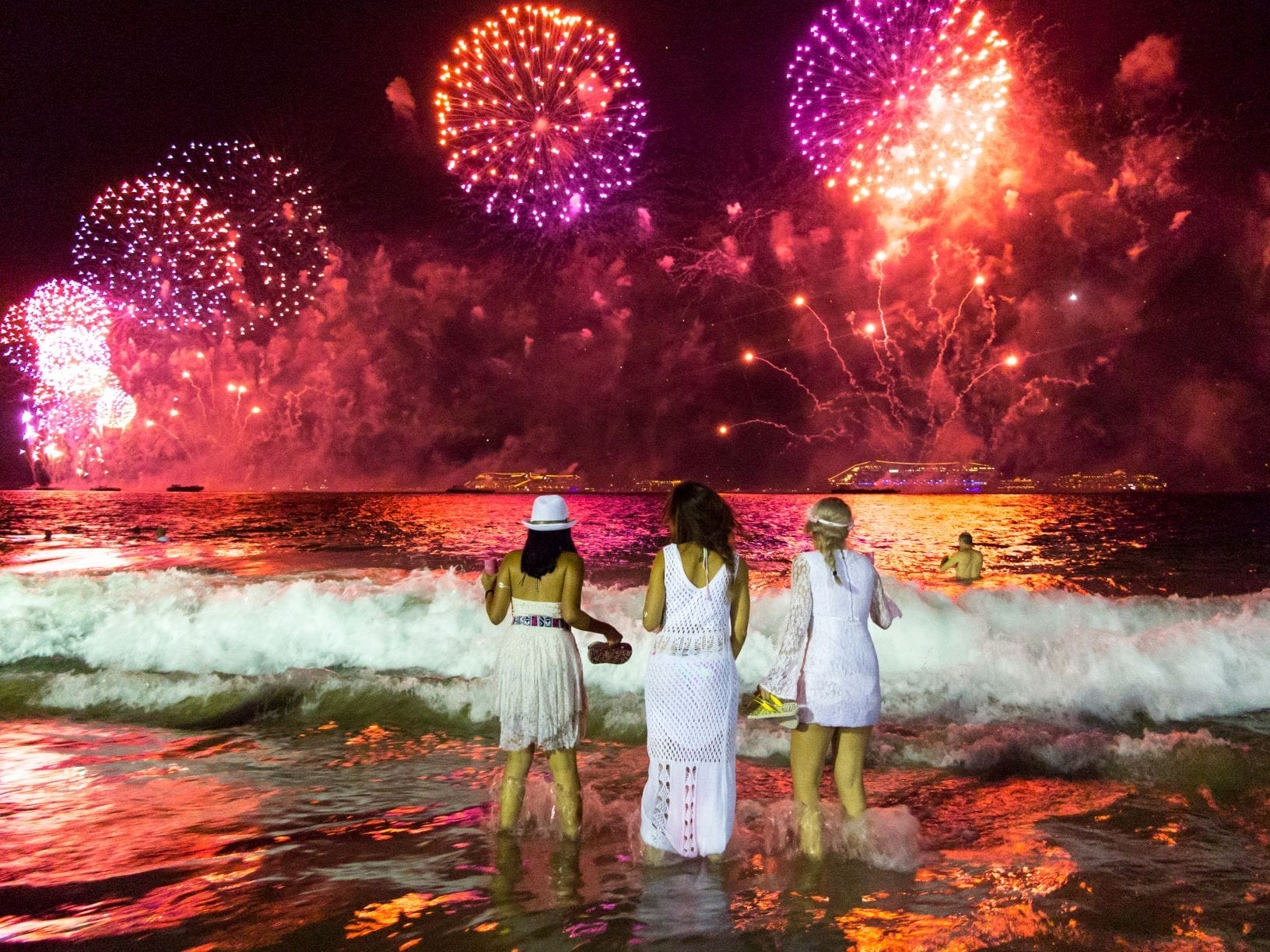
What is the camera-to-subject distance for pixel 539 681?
5457mm

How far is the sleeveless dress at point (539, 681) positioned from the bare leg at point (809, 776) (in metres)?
1.30

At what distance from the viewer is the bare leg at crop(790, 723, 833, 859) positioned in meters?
5.29

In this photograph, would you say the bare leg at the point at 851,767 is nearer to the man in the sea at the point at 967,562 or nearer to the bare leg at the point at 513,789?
the bare leg at the point at 513,789

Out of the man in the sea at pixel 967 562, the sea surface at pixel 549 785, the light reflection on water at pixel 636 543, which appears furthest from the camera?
the light reflection on water at pixel 636 543

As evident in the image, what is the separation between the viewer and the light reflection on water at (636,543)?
93.2 feet

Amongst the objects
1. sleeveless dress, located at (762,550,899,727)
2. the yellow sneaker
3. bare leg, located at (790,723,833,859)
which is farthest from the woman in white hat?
bare leg, located at (790,723,833,859)

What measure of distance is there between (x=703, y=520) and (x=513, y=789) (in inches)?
86.3

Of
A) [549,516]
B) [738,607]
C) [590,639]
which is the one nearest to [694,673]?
[738,607]

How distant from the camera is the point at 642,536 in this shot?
45656 mm

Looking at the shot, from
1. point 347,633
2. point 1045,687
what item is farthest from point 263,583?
point 1045,687

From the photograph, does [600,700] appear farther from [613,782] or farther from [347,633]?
[347,633]

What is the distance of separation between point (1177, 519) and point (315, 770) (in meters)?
76.9

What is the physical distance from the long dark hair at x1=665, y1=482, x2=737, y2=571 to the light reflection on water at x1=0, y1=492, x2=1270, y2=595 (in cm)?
350

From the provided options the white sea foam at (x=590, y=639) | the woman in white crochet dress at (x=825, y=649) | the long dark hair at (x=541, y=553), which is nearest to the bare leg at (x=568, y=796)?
the long dark hair at (x=541, y=553)
